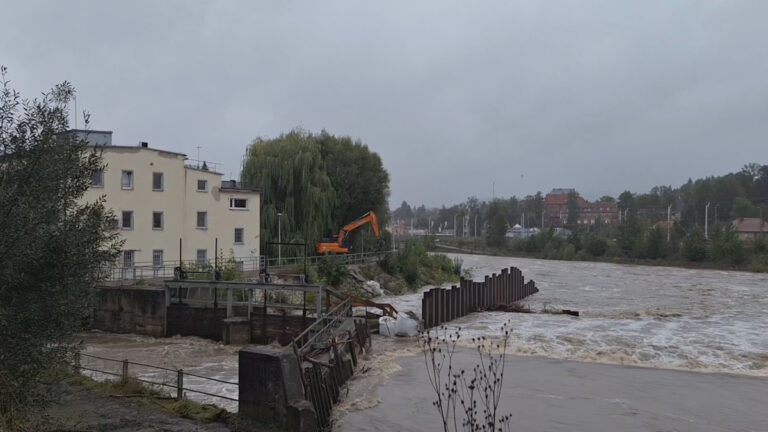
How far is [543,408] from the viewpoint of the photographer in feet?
55.2

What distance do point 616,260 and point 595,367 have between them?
7987cm

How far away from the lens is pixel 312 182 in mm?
53125

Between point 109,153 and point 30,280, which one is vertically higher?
point 109,153

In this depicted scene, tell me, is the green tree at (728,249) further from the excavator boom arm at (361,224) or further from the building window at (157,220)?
the building window at (157,220)

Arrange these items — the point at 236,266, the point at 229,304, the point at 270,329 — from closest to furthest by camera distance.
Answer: the point at 270,329 < the point at 229,304 < the point at 236,266

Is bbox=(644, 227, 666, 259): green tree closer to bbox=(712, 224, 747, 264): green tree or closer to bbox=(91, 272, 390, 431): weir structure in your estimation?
bbox=(712, 224, 747, 264): green tree

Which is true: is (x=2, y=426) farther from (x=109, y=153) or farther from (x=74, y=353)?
(x=109, y=153)

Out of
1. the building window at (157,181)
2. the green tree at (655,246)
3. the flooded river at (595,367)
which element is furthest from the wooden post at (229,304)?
the green tree at (655,246)

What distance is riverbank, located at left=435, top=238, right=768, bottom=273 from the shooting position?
81.2m

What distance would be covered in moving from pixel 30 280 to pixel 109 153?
31560 millimetres

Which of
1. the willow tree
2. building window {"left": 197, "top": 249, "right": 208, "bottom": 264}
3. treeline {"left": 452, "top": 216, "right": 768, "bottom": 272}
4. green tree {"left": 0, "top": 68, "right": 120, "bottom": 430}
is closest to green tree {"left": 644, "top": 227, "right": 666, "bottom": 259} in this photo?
treeline {"left": 452, "top": 216, "right": 768, "bottom": 272}

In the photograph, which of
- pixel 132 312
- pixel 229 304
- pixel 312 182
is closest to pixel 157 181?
pixel 132 312

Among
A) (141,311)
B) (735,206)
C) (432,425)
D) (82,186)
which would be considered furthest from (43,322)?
(735,206)

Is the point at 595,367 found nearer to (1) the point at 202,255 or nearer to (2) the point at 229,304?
(2) the point at 229,304
